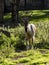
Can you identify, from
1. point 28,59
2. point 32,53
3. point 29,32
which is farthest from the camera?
point 29,32

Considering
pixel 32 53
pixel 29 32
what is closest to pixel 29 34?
pixel 29 32

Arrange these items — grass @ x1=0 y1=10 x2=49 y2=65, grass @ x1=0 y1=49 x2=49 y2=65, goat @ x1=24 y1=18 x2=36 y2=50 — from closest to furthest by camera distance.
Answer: grass @ x1=0 y1=49 x2=49 y2=65 → grass @ x1=0 y1=10 x2=49 y2=65 → goat @ x1=24 y1=18 x2=36 y2=50

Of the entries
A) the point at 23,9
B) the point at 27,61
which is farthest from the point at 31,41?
the point at 23,9

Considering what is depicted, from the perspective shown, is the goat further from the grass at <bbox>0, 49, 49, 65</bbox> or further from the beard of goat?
the grass at <bbox>0, 49, 49, 65</bbox>

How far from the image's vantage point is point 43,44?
50.5ft

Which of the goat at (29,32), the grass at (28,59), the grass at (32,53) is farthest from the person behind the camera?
the goat at (29,32)

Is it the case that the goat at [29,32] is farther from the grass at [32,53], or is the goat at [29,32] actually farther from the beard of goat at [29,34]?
the grass at [32,53]

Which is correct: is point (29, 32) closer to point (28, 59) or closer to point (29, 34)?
point (29, 34)

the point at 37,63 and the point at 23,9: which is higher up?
the point at 37,63

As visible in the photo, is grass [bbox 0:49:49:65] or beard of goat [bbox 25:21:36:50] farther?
beard of goat [bbox 25:21:36:50]

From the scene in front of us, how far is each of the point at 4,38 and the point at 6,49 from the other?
88.3 inches

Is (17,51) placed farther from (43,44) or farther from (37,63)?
(37,63)

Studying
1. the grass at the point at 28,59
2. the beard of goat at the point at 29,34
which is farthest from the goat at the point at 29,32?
the grass at the point at 28,59

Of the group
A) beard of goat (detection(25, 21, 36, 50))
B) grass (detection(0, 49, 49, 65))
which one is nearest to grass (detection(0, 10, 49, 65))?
grass (detection(0, 49, 49, 65))
